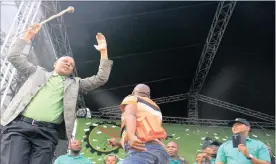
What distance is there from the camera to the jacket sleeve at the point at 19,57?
246 centimetres

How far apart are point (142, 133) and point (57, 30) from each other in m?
5.71

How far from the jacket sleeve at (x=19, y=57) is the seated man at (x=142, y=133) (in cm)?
79

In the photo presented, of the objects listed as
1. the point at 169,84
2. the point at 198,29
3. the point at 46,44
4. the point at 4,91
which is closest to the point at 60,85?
the point at 4,91

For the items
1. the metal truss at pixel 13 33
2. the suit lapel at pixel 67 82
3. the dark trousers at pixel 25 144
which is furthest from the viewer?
the metal truss at pixel 13 33

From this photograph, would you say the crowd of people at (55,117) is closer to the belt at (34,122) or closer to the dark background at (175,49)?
the belt at (34,122)

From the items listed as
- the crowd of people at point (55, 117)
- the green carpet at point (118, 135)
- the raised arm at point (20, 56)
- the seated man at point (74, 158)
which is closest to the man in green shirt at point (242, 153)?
the crowd of people at point (55, 117)

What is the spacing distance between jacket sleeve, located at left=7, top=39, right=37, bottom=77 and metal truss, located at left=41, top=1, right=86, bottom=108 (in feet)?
14.4

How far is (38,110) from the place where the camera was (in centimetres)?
235

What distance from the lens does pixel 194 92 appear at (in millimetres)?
10305

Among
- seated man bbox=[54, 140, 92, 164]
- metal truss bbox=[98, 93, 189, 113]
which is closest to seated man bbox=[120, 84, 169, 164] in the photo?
seated man bbox=[54, 140, 92, 164]

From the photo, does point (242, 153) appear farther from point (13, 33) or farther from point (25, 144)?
point (13, 33)

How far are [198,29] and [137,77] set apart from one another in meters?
2.08

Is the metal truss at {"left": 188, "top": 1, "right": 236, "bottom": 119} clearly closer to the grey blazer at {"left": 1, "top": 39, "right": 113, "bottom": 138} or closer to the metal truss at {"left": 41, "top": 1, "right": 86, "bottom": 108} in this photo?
the metal truss at {"left": 41, "top": 1, "right": 86, "bottom": 108}

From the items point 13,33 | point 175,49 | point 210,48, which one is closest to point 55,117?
point 13,33
